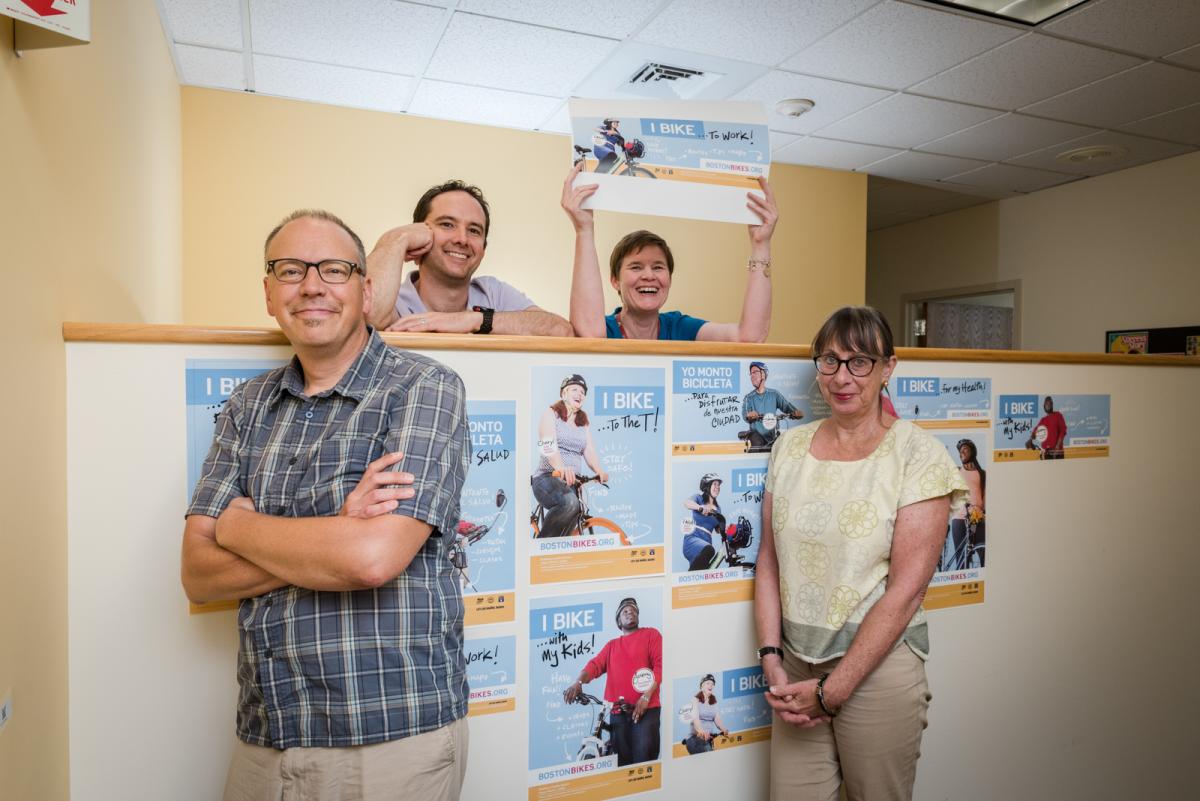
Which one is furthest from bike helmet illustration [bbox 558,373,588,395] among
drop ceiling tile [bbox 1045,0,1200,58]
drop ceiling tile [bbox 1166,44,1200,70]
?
drop ceiling tile [bbox 1166,44,1200,70]

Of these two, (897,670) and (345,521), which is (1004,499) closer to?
(897,670)

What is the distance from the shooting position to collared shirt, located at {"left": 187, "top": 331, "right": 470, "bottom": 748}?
3.38 feet

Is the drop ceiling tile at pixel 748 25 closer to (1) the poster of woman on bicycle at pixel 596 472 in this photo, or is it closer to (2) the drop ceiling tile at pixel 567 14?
(2) the drop ceiling tile at pixel 567 14

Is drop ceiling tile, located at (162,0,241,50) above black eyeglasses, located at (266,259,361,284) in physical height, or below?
above

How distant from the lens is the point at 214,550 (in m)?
1.04

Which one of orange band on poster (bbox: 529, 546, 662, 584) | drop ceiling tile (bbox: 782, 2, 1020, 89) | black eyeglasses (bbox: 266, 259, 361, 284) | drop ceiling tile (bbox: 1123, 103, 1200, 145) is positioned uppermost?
drop ceiling tile (bbox: 782, 2, 1020, 89)

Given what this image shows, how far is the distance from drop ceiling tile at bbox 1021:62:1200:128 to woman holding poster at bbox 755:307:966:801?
127 inches

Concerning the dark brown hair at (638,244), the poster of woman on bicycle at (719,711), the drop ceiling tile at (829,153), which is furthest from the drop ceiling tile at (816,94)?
the poster of woman on bicycle at (719,711)

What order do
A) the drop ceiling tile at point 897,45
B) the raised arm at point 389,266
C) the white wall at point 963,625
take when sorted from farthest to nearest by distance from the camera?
the drop ceiling tile at point 897,45 < the raised arm at point 389,266 < the white wall at point 963,625

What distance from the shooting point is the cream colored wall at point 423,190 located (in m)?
3.73

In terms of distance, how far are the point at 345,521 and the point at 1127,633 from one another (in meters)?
2.38

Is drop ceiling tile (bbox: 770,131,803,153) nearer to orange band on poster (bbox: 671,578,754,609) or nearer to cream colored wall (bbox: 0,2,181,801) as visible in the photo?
orange band on poster (bbox: 671,578,754,609)

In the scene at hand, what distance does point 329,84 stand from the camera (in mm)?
3643

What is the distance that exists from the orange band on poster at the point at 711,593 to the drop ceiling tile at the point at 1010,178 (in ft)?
14.9
